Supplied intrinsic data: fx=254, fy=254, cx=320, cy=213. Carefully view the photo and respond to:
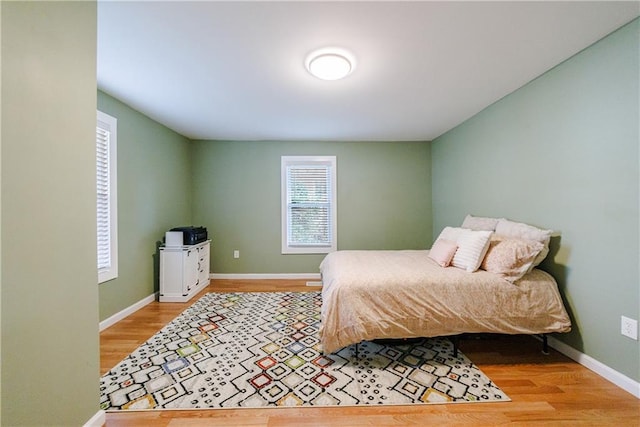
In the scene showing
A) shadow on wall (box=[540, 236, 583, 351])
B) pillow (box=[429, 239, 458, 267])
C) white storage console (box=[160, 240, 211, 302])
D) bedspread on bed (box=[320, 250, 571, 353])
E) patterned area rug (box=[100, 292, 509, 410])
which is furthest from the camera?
white storage console (box=[160, 240, 211, 302])

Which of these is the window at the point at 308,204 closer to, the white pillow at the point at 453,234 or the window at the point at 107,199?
the white pillow at the point at 453,234

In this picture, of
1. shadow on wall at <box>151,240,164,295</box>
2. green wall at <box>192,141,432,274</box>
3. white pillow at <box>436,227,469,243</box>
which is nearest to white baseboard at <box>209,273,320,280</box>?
green wall at <box>192,141,432,274</box>

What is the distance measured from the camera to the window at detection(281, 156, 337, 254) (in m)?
4.43

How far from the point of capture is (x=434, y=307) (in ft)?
6.37

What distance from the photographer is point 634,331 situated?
1.65 m

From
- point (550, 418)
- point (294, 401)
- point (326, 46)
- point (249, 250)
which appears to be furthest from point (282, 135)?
point (550, 418)

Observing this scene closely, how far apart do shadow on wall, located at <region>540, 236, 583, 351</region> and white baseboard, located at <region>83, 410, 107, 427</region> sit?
328cm

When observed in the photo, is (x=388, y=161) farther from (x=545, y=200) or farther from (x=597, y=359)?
(x=597, y=359)

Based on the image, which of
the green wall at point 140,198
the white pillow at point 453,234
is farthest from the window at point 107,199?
the white pillow at point 453,234

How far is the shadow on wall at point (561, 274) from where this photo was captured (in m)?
2.01

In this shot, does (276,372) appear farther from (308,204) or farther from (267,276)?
(308,204)

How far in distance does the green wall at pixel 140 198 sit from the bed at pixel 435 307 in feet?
7.99

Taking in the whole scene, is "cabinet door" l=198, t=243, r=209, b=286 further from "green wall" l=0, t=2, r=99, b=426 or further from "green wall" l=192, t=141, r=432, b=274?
"green wall" l=0, t=2, r=99, b=426

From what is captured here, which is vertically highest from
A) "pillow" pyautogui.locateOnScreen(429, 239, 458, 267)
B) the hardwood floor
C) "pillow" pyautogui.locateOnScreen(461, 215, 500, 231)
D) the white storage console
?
"pillow" pyautogui.locateOnScreen(461, 215, 500, 231)
